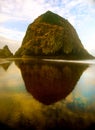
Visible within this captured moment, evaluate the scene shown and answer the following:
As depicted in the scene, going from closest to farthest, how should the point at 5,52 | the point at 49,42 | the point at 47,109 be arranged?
1. the point at 47,109
2. the point at 49,42
3. the point at 5,52

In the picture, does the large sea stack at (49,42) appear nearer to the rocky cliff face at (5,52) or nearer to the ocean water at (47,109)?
the rocky cliff face at (5,52)

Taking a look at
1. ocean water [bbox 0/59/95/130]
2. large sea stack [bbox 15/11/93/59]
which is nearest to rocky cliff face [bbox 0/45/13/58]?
large sea stack [bbox 15/11/93/59]

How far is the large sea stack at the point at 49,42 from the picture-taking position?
486 feet

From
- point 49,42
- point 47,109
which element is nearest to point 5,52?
point 49,42

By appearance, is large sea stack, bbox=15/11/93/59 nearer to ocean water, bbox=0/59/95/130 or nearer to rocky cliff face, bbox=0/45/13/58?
rocky cliff face, bbox=0/45/13/58

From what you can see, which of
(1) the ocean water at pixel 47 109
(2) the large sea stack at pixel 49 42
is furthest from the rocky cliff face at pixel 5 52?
(1) the ocean water at pixel 47 109

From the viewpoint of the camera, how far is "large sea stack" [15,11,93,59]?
148 m

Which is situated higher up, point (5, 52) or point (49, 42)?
point (49, 42)

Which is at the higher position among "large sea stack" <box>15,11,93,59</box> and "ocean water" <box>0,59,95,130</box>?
"large sea stack" <box>15,11,93,59</box>

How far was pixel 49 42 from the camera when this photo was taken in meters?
154

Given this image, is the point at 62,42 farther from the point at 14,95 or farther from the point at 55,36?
the point at 14,95

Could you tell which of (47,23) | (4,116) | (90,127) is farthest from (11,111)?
(47,23)

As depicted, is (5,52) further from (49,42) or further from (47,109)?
(47,109)

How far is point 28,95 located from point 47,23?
562 ft
